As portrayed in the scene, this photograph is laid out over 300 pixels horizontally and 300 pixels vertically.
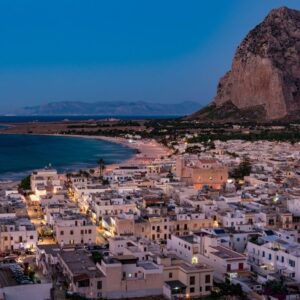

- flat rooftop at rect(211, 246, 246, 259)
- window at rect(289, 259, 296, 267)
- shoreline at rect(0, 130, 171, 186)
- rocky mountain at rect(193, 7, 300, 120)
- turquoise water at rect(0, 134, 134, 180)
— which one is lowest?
turquoise water at rect(0, 134, 134, 180)

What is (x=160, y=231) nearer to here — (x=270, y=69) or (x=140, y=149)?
(x=140, y=149)

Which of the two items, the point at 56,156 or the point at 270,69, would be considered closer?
the point at 56,156

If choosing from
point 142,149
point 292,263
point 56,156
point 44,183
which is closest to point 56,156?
point 56,156

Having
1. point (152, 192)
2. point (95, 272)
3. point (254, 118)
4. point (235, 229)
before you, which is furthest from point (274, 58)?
point (95, 272)

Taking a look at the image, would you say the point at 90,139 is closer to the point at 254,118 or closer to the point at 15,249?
the point at 254,118

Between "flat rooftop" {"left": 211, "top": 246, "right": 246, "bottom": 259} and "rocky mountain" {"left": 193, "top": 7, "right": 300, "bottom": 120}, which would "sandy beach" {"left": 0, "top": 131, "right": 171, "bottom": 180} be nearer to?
"flat rooftop" {"left": 211, "top": 246, "right": 246, "bottom": 259}

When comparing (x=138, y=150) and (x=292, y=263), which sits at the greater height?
(x=292, y=263)

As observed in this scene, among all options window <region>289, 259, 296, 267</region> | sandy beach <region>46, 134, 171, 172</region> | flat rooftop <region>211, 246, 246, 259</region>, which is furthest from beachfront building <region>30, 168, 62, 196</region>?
window <region>289, 259, 296, 267</region>
